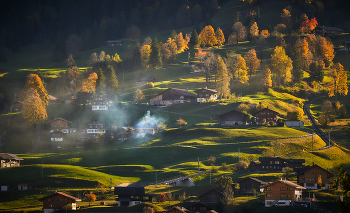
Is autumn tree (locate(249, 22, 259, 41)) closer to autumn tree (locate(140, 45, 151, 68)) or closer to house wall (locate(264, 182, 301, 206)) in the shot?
autumn tree (locate(140, 45, 151, 68))

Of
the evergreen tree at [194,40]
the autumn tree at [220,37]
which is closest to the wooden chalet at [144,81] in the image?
the evergreen tree at [194,40]

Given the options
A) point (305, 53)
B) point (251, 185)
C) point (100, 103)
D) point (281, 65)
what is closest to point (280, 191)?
point (251, 185)

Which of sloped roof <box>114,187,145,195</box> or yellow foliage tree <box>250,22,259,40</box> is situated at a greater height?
→ yellow foliage tree <box>250,22,259,40</box>

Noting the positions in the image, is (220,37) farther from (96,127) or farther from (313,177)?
(313,177)

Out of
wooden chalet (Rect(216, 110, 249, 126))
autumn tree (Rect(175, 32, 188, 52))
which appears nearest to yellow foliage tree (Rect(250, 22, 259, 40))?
autumn tree (Rect(175, 32, 188, 52))

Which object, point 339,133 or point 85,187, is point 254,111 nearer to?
point 339,133

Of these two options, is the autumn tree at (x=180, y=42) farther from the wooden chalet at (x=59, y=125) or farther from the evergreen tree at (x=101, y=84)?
the wooden chalet at (x=59, y=125)
